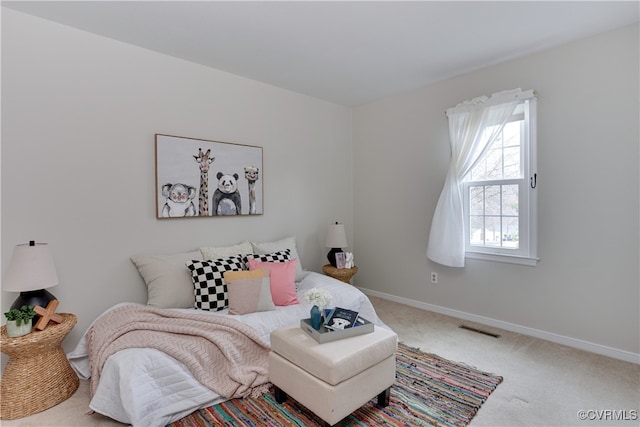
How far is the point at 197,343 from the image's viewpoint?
1998mm

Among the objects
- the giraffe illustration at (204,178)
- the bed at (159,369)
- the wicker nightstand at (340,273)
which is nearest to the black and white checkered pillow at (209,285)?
the bed at (159,369)

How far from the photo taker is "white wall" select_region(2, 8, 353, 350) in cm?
218

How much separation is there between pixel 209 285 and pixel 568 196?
301 centimetres

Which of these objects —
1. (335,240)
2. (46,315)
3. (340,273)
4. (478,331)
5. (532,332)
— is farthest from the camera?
(335,240)

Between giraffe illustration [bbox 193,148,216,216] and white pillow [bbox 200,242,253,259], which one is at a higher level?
giraffe illustration [bbox 193,148,216,216]

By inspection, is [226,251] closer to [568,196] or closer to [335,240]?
[335,240]

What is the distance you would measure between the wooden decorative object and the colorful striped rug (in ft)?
3.29

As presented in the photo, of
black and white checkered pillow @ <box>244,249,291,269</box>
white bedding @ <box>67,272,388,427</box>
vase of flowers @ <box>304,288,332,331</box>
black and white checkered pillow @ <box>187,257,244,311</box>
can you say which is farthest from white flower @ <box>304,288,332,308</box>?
black and white checkered pillow @ <box>244,249,291,269</box>

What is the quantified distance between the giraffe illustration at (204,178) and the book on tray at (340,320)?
1668 millimetres

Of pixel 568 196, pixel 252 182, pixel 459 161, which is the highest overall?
pixel 459 161

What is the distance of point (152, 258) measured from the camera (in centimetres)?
259

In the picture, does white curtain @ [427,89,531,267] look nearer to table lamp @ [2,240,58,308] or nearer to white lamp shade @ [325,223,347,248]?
white lamp shade @ [325,223,347,248]

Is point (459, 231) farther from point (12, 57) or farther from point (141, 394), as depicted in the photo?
point (12, 57)

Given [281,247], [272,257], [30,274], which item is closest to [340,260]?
[281,247]
